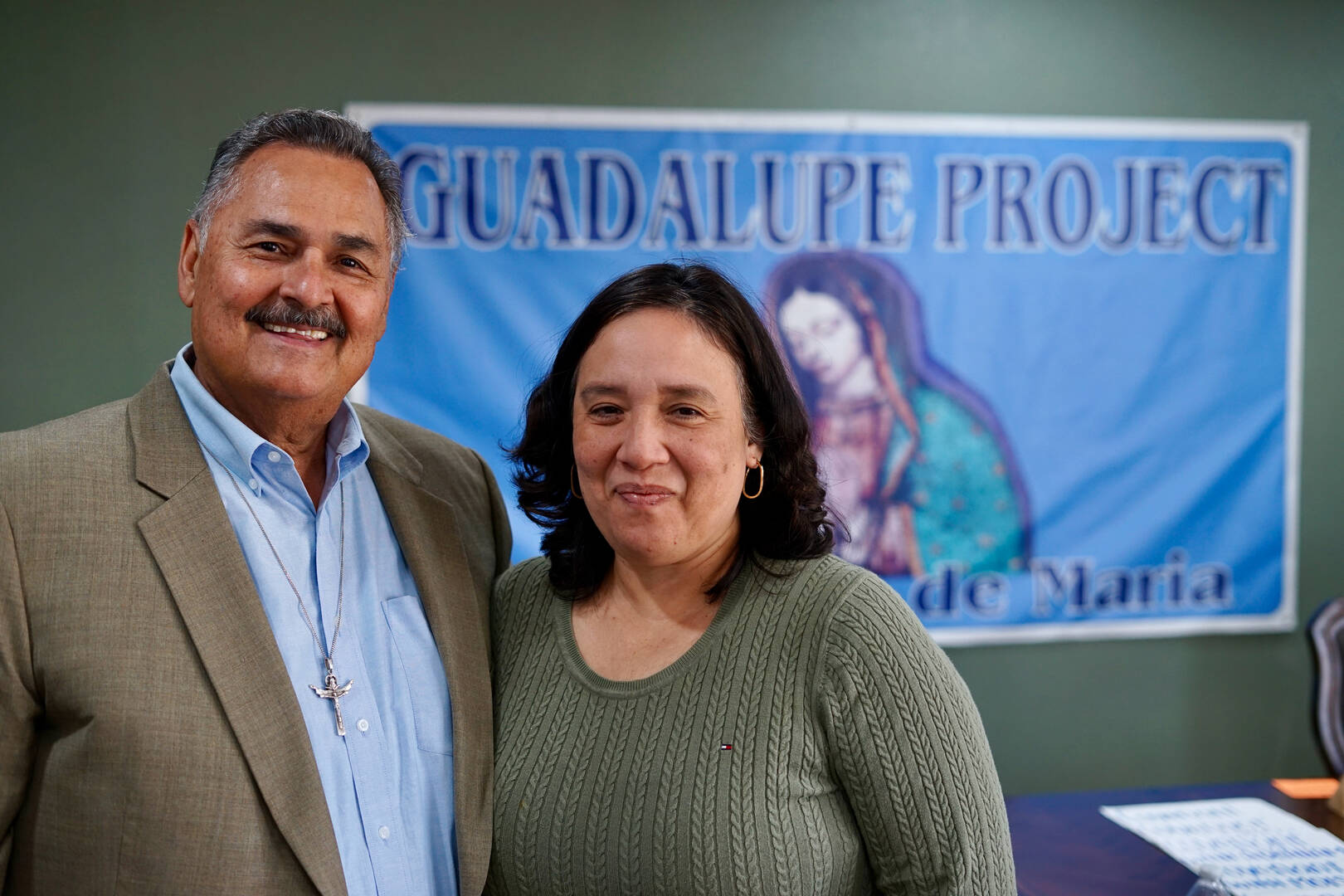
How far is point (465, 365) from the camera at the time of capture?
330 centimetres

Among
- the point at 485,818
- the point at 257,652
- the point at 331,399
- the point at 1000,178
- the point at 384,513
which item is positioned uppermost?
the point at 1000,178

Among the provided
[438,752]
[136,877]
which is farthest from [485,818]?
[136,877]

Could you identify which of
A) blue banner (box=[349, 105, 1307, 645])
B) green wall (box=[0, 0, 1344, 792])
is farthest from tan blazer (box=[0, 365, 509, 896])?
green wall (box=[0, 0, 1344, 792])

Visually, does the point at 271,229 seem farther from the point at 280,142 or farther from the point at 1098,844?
the point at 1098,844

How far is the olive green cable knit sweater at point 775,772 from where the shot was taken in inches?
54.1

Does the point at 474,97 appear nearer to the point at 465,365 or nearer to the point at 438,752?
the point at 465,365

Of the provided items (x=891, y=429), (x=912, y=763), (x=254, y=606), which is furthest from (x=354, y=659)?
(x=891, y=429)

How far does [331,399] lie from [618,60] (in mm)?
2263

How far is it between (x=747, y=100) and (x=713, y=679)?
8.05 feet

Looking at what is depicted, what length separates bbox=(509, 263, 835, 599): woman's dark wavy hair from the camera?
1.54 m

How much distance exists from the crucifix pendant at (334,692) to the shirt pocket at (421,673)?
118mm

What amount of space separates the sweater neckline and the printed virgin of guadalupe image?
74.8 inches

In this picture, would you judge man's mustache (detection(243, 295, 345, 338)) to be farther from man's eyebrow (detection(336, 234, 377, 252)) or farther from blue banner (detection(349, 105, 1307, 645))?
blue banner (detection(349, 105, 1307, 645))

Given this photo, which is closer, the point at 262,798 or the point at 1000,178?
the point at 262,798
